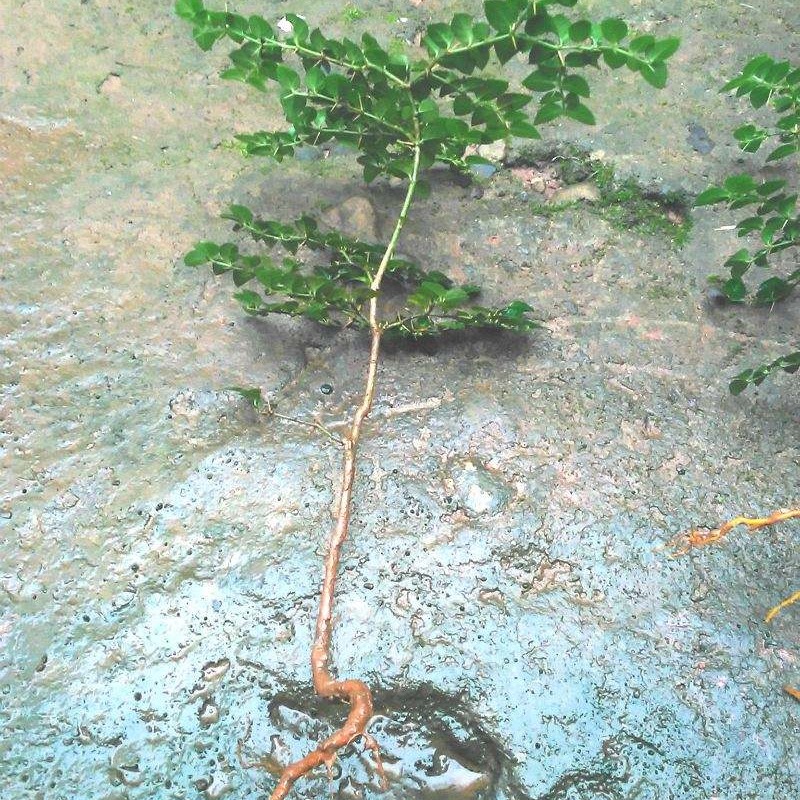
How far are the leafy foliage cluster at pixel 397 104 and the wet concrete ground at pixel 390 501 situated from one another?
177 millimetres

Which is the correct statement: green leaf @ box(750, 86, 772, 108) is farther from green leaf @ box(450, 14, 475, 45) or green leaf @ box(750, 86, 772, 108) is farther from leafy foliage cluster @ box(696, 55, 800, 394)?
green leaf @ box(450, 14, 475, 45)

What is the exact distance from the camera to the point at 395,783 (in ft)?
5.15

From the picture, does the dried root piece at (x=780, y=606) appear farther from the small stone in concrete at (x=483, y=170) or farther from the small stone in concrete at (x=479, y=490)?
the small stone in concrete at (x=483, y=170)

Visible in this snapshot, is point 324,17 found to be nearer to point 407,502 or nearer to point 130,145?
point 130,145

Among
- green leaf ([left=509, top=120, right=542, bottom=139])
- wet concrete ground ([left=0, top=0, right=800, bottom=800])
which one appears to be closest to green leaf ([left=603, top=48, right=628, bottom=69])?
green leaf ([left=509, top=120, right=542, bottom=139])

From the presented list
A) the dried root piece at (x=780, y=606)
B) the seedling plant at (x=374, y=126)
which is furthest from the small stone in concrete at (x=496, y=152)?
the dried root piece at (x=780, y=606)

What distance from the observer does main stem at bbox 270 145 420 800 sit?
1.49 meters

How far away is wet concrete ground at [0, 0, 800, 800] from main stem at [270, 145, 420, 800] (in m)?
0.07

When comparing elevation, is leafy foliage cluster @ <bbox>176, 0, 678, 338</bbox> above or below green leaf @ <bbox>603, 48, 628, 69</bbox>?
below

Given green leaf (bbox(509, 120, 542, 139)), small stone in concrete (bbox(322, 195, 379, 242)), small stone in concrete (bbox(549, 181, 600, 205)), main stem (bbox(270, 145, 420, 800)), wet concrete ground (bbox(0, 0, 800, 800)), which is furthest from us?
small stone in concrete (bbox(549, 181, 600, 205))

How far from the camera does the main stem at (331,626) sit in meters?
1.49

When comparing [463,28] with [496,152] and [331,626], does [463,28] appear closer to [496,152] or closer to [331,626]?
[496,152]

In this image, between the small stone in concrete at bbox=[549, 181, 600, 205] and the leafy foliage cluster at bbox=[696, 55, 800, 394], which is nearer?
the leafy foliage cluster at bbox=[696, 55, 800, 394]

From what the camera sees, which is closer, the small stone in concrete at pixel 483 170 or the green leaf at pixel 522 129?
the green leaf at pixel 522 129
